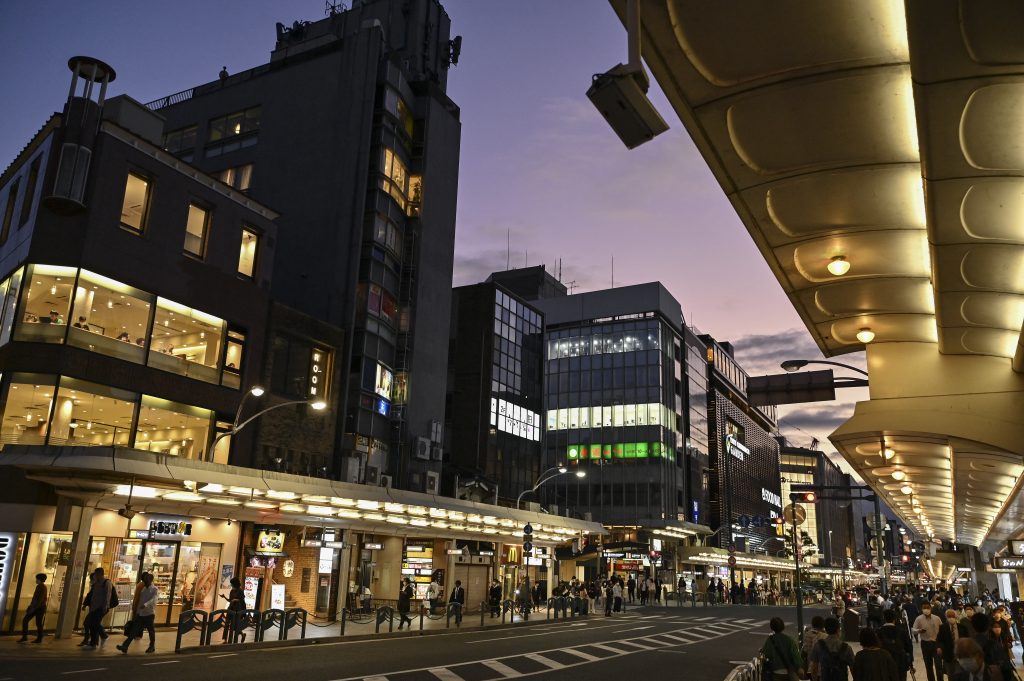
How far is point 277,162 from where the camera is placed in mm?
47344

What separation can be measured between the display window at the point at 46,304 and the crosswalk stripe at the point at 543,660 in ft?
63.0

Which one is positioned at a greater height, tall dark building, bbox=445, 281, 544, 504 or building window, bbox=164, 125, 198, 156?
building window, bbox=164, 125, 198, 156

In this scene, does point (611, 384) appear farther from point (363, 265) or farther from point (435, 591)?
point (435, 591)

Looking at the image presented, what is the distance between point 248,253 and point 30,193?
894cm

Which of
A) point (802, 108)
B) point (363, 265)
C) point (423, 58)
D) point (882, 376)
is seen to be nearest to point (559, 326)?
point (423, 58)

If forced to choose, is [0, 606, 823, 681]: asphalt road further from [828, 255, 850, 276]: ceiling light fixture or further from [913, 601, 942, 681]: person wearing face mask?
[828, 255, 850, 276]: ceiling light fixture

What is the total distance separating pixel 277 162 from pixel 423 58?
14936 mm

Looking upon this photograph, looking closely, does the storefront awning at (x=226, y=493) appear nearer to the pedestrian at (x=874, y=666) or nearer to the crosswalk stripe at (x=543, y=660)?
the crosswalk stripe at (x=543, y=660)

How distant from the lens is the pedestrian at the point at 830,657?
1252 centimetres

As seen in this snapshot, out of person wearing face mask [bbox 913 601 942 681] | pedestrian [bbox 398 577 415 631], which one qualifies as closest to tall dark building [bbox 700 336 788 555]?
pedestrian [bbox 398 577 415 631]

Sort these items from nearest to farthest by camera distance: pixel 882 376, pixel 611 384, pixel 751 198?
1. pixel 751 198
2. pixel 882 376
3. pixel 611 384

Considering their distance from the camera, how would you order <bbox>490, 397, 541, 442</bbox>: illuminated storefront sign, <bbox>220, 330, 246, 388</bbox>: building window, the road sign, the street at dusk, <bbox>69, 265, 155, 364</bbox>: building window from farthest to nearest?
<bbox>490, 397, 541, 442</bbox>: illuminated storefront sign, <bbox>220, 330, 246, 388</bbox>: building window, <bbox>69, 265, 155, 364</bbox>: building window, the road sign, the street at dusk

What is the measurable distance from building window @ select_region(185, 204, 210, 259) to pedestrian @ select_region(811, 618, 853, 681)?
2793 centimetres

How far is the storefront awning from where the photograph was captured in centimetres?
2134
